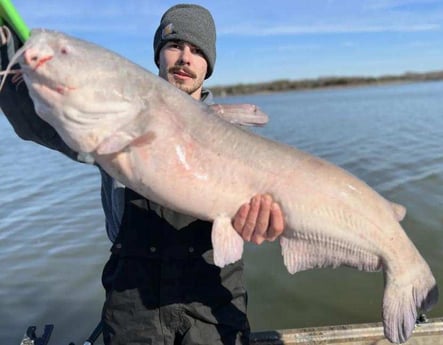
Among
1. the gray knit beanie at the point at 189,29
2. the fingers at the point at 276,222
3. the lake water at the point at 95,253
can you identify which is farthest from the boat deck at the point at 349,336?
the gray knit beanie at the point at 189,29

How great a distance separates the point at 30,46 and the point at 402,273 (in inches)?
97.2

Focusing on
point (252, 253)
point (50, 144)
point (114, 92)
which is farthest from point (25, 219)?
point (114, 92)

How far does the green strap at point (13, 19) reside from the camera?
7.79ft

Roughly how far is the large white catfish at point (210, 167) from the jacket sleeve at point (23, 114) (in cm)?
37

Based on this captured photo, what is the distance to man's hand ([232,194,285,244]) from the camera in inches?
110

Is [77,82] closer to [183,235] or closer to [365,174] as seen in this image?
[183,235]

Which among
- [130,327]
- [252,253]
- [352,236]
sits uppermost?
[252,253]

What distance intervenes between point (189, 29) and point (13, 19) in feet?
5.22

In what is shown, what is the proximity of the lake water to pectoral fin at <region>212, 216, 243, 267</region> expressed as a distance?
11.7ft

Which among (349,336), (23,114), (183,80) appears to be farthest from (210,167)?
(349,336)

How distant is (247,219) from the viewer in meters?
2.82

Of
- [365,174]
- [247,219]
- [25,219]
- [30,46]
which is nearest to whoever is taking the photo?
[30,46]

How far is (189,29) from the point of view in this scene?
377 cm

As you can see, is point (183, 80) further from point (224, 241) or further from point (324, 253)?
point (324, 253)
